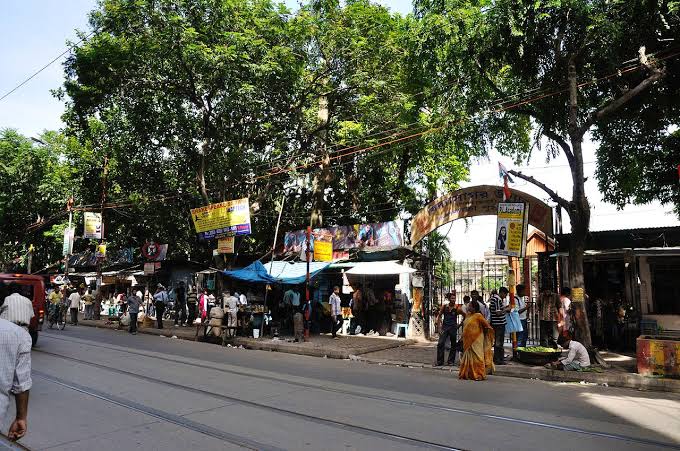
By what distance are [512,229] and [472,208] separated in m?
4.47

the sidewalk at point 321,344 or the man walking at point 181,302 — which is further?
the man walking at point 181,302

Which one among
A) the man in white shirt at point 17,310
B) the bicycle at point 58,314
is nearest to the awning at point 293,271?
the bicycle at point 58,314

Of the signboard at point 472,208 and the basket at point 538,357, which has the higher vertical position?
the signboard at point 472,208

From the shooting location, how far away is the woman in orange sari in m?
Answer: 10.4

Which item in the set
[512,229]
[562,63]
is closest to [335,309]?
[512,229]

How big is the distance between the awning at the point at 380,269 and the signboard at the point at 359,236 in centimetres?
165

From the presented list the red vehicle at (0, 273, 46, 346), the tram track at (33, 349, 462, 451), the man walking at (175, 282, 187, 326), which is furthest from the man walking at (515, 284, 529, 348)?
the man walking at (175, 282, 187, 326)

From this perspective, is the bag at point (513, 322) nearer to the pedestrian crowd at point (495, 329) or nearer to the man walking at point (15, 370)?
the pedestrian crowd at point (495, 329)

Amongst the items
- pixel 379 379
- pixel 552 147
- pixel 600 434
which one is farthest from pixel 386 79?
pixel 600 434

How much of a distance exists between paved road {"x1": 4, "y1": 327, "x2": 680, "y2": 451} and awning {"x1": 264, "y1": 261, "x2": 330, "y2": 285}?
7446 mm

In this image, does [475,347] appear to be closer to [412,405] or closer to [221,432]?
[412,405]

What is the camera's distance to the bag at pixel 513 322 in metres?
12.4

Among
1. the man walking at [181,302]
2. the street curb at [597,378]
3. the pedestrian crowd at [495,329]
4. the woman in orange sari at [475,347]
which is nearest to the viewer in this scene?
the street curb at [597,378]

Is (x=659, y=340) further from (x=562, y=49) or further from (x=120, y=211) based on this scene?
(x=120, y=211)
